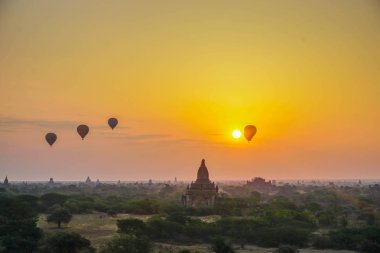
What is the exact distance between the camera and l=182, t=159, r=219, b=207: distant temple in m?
78.2

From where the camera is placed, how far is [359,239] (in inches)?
1672

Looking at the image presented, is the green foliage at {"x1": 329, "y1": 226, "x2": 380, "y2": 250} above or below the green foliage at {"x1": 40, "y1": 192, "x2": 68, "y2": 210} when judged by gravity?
below

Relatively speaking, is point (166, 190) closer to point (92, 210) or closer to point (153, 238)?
point (92, 210)

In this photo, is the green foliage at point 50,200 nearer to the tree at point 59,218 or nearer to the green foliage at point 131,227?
the tree at point 59,218

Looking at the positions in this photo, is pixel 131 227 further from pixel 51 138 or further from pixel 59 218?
pixel 51 138

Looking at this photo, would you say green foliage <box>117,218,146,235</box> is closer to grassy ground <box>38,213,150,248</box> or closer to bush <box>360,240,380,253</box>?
grassy ground <box>38,213,150,248</box>

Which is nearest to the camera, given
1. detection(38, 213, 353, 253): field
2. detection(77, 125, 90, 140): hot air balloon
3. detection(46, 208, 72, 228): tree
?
detection(38, 213, 353, 253): field

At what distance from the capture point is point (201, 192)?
78.2 meters

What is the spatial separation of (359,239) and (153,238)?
17120 millimetres

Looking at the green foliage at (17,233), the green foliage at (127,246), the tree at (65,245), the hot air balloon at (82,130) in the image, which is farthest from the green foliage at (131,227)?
Result: the hot air balloon at (82,130)

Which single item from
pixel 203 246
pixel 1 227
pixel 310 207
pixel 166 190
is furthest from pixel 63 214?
pixel 166 190

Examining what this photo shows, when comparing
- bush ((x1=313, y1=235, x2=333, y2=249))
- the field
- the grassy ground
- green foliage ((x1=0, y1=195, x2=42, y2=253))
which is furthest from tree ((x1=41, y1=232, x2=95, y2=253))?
bush ((x1=313, y1=235, x2=333, y2=249))

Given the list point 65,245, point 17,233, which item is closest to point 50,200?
point 17,233

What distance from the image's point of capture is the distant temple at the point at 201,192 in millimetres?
78250
